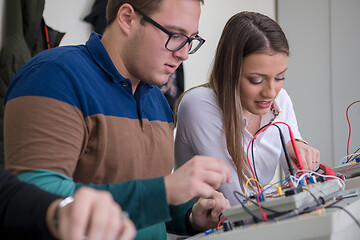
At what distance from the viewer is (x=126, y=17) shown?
119 centimetres

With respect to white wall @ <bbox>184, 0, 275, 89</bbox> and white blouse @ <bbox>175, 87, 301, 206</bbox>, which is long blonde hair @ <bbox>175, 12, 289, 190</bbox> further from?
white wall @ <bbox>184, 0, 275, 89</bbox>

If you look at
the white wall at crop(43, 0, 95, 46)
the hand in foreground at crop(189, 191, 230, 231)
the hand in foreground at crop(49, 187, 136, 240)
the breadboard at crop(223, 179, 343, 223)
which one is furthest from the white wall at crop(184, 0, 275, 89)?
the hand in foreground at crop(49, 187, 136, 240)

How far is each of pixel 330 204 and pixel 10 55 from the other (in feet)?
5.85

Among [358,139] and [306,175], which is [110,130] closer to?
[306,175]

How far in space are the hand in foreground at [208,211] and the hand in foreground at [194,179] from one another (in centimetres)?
31

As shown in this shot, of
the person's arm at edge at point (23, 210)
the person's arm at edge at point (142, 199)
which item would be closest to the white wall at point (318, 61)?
the person's arm at edge at point (142, 199)

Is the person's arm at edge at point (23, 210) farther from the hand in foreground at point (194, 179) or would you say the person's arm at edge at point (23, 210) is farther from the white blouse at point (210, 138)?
the white blouse at point (210, 138)

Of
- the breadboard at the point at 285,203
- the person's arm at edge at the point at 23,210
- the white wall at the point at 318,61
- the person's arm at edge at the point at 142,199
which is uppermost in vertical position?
the person's arm at edge at the point at 23,210

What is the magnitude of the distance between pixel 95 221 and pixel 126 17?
32.3 inches

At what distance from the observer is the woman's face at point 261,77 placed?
1.51m

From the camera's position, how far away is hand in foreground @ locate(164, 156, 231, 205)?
2.59 ft

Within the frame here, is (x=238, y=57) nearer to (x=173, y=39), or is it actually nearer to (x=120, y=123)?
(x=173, y=39)

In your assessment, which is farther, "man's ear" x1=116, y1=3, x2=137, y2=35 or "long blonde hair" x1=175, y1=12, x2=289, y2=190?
"long blonde hair" x1=175, y1=12, x2=289, y2=190

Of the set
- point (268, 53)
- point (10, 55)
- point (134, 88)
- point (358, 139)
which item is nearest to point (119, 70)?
point (134, 88)
